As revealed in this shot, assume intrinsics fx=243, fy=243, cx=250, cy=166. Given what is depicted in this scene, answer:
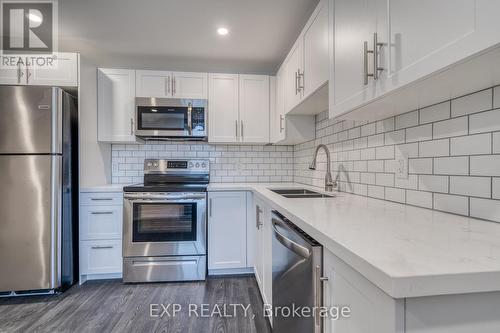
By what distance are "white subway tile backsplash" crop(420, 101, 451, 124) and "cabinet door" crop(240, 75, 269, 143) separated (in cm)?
180

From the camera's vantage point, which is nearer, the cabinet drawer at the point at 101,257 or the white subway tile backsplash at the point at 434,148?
the white subway tile backsplash at the point at 434,148

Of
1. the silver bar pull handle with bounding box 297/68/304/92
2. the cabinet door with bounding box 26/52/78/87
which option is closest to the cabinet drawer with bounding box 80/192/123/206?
the cabinet door with bounding box 26/52/78/87

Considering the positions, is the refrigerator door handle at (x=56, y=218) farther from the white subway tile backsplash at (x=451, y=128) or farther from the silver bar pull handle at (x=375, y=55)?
the white subway tile backsplash at (x=451, y=128)

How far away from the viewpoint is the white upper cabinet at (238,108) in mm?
2762

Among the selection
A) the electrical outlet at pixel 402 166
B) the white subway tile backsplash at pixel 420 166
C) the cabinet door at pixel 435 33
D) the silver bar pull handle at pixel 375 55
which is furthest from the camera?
the electrical outlet at pixel 402 166

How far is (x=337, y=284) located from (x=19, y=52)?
322 cm

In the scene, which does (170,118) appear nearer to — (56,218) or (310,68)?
(56,218)

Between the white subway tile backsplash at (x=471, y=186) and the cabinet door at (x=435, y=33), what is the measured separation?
47 centimetres

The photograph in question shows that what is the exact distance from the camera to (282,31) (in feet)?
6.97

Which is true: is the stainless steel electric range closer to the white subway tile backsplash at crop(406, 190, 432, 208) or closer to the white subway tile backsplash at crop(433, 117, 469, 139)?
the white subway tile backsplash at crop(406, 190, 432, 208)

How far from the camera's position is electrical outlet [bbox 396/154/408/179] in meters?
1.25

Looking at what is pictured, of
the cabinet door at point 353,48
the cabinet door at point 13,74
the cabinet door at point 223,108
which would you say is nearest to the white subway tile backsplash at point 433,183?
the cabinet door at point 353,48

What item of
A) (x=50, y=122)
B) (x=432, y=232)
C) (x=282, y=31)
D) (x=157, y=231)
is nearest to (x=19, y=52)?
(x=50, y=122)

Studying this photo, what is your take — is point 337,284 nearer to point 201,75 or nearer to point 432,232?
point 432,232
